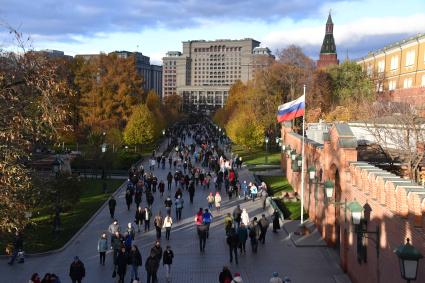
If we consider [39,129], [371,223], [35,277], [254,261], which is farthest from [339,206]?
[39,129]

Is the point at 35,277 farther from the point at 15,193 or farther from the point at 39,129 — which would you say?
the point at 39,129

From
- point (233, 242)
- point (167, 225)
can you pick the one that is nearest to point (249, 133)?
point (167, 225)

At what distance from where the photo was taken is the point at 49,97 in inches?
358

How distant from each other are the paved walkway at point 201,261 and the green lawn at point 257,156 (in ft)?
81.3

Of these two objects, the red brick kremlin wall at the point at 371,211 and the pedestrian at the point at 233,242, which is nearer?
the red brick kremlin wall at the point at 371,211

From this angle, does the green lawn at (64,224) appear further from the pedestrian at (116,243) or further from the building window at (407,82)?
the building window at (407,82)

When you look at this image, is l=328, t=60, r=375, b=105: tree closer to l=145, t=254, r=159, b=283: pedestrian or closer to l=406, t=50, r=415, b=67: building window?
l=406, t=50, r=415, b=67: building window

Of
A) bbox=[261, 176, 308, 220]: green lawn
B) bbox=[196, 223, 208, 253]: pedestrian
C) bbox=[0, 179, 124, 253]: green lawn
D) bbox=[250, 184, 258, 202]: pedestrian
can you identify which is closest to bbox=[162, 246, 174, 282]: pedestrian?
bbox=[196, 223, 208, 253]: pedestrian

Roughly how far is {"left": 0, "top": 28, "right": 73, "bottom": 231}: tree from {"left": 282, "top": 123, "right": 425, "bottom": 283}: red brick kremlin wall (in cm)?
670

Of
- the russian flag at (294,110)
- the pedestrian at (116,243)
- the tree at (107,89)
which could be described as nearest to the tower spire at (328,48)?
the tree at (107,89)

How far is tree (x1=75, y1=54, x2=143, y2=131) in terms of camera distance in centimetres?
5616

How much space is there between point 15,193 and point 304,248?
1182 cm

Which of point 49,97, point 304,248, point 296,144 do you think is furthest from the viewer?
point 296,144

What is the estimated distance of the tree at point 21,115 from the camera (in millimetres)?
8961
